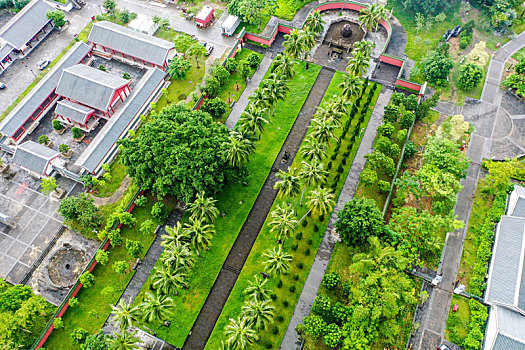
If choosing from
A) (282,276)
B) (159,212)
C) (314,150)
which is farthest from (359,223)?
(159,212)

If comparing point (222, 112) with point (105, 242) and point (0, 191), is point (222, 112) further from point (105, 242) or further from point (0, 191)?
point (0, 191)

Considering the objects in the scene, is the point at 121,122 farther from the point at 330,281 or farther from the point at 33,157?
the point at 330,281

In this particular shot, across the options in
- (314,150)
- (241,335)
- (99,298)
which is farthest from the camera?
(314,150)

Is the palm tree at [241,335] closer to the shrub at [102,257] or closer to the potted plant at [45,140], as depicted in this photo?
the shrub at [102,257]

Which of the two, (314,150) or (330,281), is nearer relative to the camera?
(330,281)

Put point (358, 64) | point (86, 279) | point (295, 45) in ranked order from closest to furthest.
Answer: point (86, 279) → point (358, 64) → point (295, 45)

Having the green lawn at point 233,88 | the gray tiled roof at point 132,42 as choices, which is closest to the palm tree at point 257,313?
the green lawn at point 233,88
